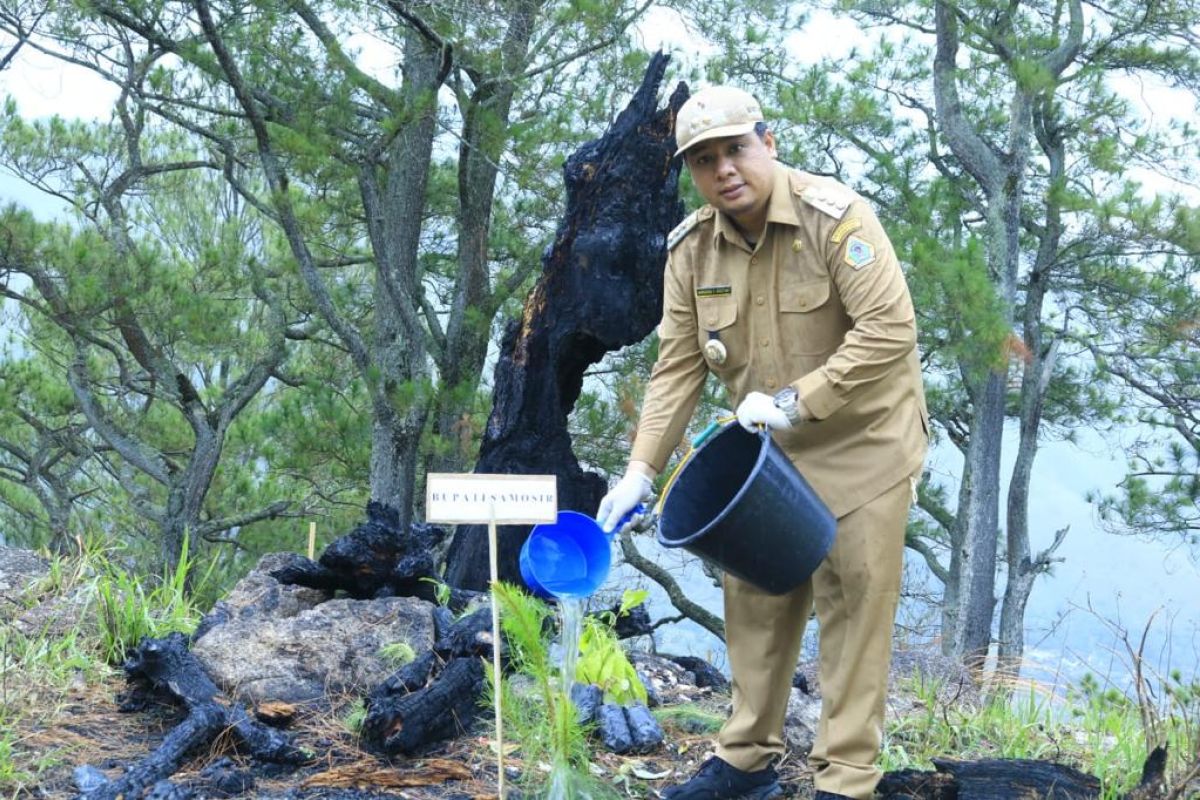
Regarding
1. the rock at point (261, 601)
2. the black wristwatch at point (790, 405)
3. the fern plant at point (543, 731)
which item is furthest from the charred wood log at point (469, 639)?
the black wristwatch at point (790, 405)

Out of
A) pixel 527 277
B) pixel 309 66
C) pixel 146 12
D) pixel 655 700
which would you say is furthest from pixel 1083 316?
pixel 655 700

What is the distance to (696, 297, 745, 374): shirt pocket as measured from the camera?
3.27 metres

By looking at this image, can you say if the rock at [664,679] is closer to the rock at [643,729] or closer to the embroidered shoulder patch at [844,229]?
the rock at [643,729]

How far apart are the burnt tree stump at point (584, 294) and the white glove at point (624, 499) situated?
2518mm

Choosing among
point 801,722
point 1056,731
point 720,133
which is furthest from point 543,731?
point 1056,731

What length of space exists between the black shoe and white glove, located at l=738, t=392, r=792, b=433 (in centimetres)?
97

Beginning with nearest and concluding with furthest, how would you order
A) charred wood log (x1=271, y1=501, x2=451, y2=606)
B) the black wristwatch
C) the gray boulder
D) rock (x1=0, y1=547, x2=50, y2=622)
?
the black wristwatch, the gray boulder, charred wood log (x1=271, y1=501, x2=451, y2=606), rock (x1=0, y1=547, x2=50, y2=622)

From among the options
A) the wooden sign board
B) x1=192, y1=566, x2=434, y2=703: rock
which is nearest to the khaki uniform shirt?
the wooden sign board

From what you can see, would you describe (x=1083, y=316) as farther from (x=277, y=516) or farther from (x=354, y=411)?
(x=277, y=516)

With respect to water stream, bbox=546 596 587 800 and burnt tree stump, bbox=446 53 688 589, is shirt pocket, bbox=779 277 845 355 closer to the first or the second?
water stream, bbox=546 596 587 800

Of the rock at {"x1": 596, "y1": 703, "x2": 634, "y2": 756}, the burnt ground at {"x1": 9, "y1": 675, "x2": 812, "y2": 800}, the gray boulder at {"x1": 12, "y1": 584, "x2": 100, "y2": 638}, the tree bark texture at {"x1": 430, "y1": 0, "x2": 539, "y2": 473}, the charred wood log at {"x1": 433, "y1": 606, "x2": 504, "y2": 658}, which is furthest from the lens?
the tree bark texture at {"x1": 430, "y1": 0, "x2": 539, "y2": 473}

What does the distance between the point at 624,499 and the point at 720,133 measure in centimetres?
90

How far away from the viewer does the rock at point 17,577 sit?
5109 mm

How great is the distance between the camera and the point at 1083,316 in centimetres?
1380
